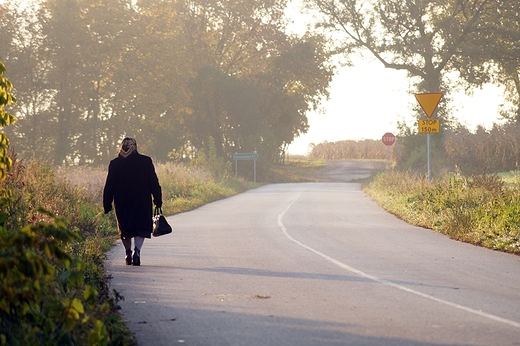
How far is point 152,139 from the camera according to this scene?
6184cm

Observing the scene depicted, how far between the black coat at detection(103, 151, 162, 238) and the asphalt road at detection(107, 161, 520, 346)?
63 cm

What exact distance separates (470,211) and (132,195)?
28.4 ft

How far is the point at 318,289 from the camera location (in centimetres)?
1059

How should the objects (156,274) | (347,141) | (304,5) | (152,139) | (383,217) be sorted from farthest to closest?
(347,141) < (152,139) < (304,5) < (383,217) < (156,274)

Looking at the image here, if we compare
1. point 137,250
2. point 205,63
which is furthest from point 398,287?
point 205,63

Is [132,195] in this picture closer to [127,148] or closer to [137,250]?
[127,148]

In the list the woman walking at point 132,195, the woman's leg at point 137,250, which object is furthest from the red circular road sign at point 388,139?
the woman's leg at point 137,250

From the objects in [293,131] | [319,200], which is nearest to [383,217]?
[319,200]

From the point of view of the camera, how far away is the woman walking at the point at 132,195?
13352 mm

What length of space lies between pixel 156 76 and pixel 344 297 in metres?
50.7

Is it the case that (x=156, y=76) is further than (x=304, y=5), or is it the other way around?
(x=156, y=76)

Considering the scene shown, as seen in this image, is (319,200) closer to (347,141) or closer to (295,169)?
(295,169)

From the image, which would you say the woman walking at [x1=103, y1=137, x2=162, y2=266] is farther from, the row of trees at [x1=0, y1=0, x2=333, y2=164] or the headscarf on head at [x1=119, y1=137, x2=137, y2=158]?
the row of trees at [x1=0, y1=0, x2=333, y2=164]

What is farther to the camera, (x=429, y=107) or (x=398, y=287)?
(x=429, y=107)
